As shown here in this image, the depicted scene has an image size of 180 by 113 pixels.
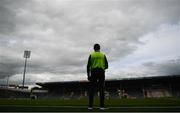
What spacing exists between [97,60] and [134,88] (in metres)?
56.5

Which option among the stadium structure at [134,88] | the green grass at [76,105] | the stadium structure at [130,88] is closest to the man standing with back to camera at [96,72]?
the green grass at [76,105]

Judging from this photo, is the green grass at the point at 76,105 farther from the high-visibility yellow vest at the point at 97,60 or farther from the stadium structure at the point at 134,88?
the stadium structure at the point at 134,88

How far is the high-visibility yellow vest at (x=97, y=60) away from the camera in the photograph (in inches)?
232

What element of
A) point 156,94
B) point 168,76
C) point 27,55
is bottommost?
point 156,94

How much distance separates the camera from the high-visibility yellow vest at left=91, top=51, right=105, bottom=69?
5905 mm

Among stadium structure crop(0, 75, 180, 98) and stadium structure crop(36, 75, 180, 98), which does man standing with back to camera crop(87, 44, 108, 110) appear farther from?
stadium structure crop(36, 75, 180, 98)

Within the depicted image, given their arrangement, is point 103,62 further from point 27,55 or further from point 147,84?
point 27,55

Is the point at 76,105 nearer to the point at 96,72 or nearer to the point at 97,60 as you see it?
the point at 96,72

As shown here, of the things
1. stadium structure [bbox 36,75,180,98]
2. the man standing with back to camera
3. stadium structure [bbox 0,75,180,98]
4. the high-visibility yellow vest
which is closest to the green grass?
the man standing with back to camera

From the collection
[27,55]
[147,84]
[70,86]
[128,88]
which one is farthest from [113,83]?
[27,55]

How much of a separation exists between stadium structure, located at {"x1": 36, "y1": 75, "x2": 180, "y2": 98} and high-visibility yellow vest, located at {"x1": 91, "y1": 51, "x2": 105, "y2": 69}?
47.3 m

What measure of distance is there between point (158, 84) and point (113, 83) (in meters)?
11.8

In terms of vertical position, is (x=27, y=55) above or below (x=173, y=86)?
above

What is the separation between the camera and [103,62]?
236 inches
